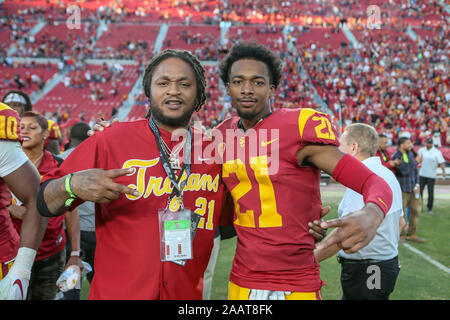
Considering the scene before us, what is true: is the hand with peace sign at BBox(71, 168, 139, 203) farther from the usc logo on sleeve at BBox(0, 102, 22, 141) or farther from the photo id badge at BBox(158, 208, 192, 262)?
the usc logo on sleeve at BBox(0, 102, 22, 141)

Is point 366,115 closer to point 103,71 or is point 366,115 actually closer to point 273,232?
point 103,71

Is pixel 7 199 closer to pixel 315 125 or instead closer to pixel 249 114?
pixel 249 114

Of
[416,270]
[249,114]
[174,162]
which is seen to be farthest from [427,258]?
[174,162]

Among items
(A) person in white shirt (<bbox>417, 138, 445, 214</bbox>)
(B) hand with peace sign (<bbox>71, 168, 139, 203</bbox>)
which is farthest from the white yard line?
(B) hand with peace sign (<bbox>71, 168, 139, 203</bbox>)

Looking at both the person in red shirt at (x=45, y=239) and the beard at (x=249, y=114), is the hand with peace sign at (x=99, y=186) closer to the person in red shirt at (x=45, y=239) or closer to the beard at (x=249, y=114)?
the beard at (x=249, y=114)

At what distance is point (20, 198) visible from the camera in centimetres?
213

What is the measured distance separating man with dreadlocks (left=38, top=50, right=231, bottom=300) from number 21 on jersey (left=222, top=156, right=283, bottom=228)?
133mm

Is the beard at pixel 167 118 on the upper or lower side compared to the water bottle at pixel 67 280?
upper

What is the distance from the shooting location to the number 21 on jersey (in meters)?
2.05

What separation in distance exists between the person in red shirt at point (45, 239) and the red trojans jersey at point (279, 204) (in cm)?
173

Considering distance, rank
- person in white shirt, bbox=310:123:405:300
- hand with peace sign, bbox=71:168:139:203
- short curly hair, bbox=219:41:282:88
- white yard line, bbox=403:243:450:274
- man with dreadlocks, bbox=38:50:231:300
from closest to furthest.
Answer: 1. hand with peace sign, bbox=71:168:139:203
2. man with dreadlocks, bbox=38:50:231:300
3. short curly hair, bbox=219:41:282:88
4. person in white shirt, bbox=310:123:405:300
5. white yard line, bbox=403:243:450:274

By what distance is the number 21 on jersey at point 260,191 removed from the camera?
6.72 feet

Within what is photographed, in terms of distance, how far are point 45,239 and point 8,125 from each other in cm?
149

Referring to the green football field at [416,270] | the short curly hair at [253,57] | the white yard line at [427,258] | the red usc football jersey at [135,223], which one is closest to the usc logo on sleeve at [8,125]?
the red usc football jersey at [135,223]
